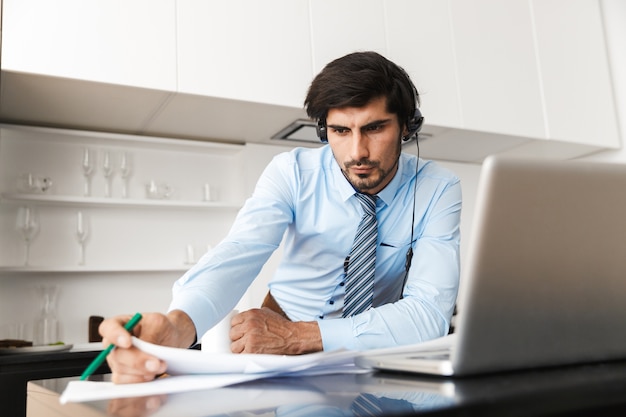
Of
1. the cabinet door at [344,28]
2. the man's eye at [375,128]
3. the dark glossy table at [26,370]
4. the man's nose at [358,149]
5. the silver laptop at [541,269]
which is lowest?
the dark glossy table at [26,370]

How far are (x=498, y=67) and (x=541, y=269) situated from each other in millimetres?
3037

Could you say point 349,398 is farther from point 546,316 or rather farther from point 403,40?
point 403,40

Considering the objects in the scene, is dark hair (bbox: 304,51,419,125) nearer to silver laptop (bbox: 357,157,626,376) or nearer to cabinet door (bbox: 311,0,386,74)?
silver laptop (bbox: 357,157,626,376)

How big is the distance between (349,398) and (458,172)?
136 inches

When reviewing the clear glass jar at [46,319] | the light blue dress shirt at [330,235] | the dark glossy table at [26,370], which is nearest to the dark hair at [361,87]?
the light blue dress shirt at [330,235]

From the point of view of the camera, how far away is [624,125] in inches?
147

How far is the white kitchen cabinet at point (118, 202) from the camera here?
269 cm

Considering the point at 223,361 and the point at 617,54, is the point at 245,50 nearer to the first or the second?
the point at 223,361

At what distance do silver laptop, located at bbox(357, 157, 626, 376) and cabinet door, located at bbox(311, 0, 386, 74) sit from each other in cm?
235

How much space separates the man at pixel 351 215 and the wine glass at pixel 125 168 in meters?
1.38

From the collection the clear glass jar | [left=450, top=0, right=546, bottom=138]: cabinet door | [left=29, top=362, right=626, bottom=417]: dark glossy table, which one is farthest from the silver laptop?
[left=450, top=0, right=546, bottom=138]: cabinet door

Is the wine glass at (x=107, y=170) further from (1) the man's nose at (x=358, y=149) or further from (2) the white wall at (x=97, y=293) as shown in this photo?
(1) the man's nose at (x=358, y=149)

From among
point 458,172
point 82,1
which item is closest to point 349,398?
point 82,1

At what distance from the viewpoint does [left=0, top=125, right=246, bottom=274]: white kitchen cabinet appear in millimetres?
2686
